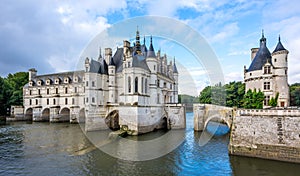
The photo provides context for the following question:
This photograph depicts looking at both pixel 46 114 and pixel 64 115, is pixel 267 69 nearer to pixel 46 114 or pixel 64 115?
pixel 64 115

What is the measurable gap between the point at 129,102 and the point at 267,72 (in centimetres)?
1812

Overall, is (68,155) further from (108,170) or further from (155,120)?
(155,120)

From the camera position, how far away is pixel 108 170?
13656 millimetres

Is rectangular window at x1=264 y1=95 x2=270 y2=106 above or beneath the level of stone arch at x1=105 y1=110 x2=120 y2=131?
above

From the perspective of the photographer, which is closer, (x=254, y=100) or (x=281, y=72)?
(x=254, y=100)

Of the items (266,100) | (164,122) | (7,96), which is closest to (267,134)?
(266,100)

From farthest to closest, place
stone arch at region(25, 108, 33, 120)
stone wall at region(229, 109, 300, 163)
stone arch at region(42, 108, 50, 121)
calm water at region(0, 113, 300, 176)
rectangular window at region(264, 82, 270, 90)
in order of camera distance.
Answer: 1. stone arch at region(25, 108, 33, 120)
2. stone arch at region(42, 108, 50, 121)
3. rectangular window at region(264, 82, 270, 90)
4. stone wall at region(229, 109, 300, 163)
5. calm water at region(0, 113, 300, 176)

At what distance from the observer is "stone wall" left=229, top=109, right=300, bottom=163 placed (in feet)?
45.8

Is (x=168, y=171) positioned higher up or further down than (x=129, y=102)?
further down

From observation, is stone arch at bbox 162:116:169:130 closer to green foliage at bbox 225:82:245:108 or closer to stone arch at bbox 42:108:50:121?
green foliage at bbox 225:82:245:108

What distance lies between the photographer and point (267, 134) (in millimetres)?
14852

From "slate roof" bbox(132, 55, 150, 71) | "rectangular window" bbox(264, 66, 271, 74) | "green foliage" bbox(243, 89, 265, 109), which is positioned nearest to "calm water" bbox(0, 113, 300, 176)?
"green foliage" bbox(243, 89, 265, 109)

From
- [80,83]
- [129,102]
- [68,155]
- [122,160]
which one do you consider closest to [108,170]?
[122,160]

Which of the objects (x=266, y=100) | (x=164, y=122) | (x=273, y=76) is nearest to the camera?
(x=273, y=76)
